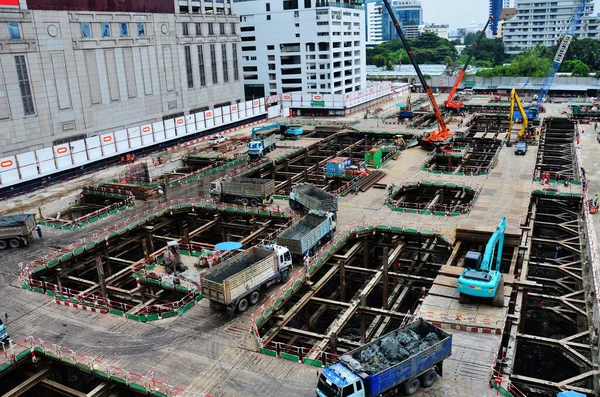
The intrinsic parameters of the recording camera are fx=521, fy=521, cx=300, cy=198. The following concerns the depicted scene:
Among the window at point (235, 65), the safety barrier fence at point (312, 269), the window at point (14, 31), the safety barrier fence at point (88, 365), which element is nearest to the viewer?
the safety barrier fence at point (88, 365)

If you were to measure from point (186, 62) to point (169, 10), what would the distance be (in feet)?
30.3

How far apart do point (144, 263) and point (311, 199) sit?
14.9 m

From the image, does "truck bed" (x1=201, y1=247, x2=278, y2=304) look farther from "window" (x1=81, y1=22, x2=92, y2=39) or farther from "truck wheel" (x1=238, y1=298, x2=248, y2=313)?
"window" (x1=81, y1=22, x2=92, y2=39)

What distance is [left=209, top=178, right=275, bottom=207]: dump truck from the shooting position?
49.9 meters

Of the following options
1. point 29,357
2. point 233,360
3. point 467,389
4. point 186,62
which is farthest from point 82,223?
point 186,62

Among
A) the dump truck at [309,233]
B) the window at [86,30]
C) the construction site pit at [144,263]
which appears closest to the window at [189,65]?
the window at [86,30]

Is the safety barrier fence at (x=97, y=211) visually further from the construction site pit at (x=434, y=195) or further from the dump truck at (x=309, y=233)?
the construction site pit at (x=434, y=195)

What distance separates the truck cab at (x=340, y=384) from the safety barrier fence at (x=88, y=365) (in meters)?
5.66

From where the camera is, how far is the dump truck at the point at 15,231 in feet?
139

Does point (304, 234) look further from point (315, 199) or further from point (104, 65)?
point (104, 65)

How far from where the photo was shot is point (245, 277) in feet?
101

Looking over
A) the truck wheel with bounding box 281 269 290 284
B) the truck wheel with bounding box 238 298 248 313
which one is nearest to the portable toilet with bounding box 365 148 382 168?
the truck wheel with bounding box 281 269 290 284

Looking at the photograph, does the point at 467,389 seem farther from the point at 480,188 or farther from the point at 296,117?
the point at 296,117

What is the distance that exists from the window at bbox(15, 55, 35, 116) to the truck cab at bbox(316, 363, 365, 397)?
62.9 meters
